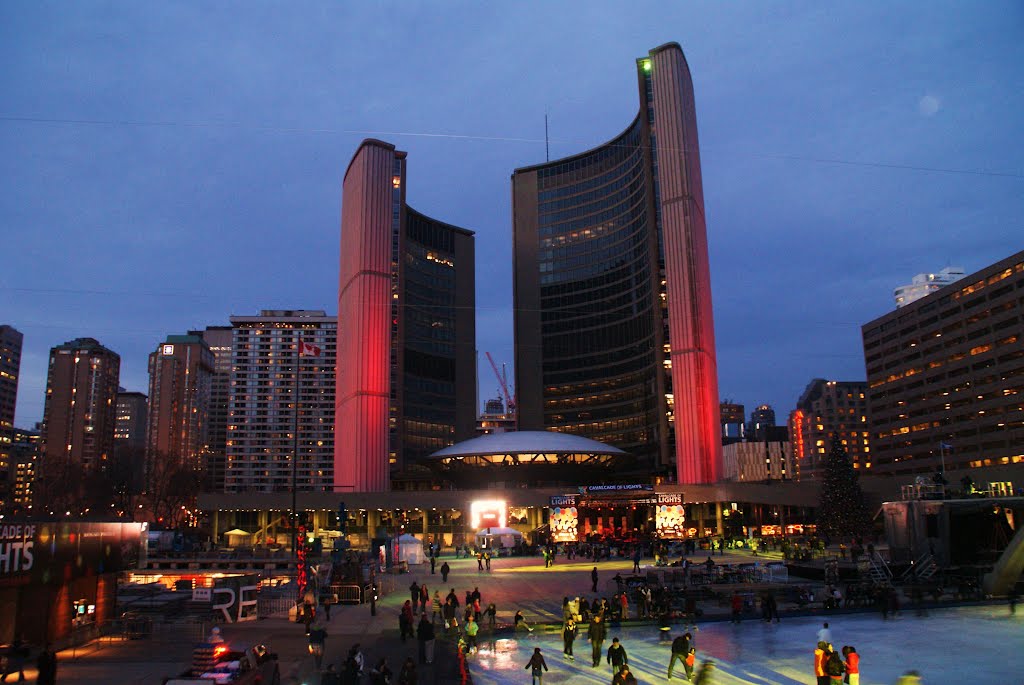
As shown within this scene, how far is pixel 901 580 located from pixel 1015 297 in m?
86.9

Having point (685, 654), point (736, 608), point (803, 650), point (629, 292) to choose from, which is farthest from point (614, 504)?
point (629, 292)

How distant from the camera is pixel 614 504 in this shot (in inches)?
2744

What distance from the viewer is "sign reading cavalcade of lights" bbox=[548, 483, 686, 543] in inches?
2511

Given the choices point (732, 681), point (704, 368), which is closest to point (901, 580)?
point (732, 681)

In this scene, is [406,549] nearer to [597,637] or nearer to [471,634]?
[471,634]

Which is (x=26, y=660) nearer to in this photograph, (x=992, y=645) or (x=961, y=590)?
(x=992, y=645)

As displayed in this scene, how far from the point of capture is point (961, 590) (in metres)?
31.5

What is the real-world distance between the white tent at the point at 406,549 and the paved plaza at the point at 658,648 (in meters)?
19.6

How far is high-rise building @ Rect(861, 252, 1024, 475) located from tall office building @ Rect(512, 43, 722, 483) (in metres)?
32.3

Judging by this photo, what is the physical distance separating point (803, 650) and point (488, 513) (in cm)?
3918

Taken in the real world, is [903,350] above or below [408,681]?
above

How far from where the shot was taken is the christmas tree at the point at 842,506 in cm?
6184

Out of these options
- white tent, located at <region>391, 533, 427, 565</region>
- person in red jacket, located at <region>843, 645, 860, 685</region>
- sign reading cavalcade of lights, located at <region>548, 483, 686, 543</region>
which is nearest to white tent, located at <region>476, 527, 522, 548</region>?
sign reading cavalcade of lights, located at <region>548, 483, 686, 543</region>

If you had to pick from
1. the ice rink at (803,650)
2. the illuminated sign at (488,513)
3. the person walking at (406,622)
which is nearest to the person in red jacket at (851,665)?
the ice rink at (803,650)
